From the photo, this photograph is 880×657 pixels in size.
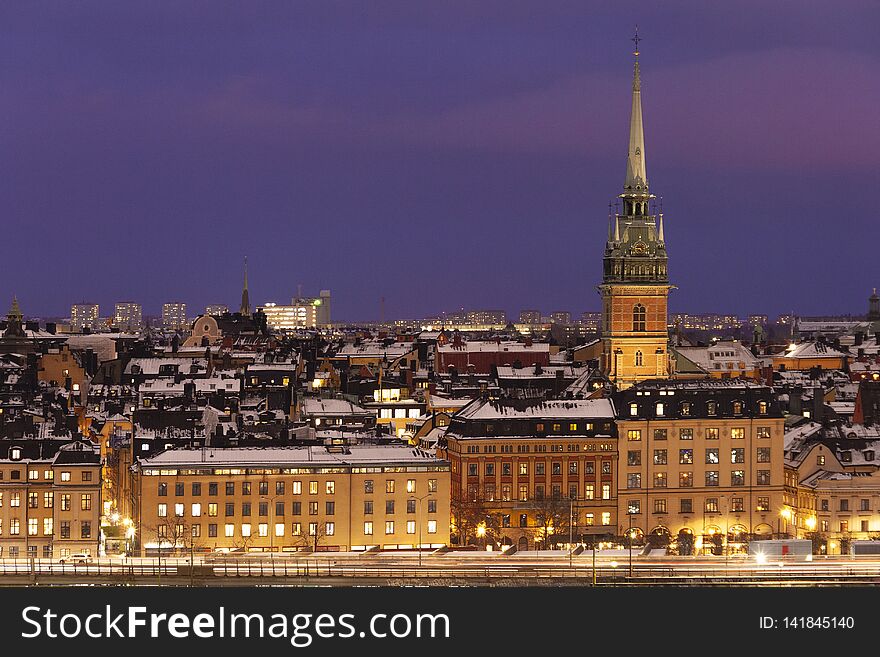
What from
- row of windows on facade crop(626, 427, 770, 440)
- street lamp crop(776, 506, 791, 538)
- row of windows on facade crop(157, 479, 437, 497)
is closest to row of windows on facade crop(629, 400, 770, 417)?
row of windows on facade crop(626, 427, 770, 440)

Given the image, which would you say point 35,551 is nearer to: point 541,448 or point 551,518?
point 551,518

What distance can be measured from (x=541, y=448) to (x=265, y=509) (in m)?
11.8

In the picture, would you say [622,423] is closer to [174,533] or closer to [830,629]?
[174,533]

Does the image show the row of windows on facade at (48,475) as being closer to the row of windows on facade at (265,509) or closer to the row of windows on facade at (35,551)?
the row of windows on facade at (35,551)

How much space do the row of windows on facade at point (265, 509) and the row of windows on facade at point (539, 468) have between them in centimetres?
510

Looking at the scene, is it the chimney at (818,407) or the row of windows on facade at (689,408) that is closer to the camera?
the row of windows on facade at (689,408)

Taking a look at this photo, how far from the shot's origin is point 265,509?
7531 centimetres

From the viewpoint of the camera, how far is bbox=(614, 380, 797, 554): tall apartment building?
81750 mm

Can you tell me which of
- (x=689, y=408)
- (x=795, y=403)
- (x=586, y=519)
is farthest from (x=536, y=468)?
(x=795, y=403)

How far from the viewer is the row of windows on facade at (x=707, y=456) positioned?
8221 cm

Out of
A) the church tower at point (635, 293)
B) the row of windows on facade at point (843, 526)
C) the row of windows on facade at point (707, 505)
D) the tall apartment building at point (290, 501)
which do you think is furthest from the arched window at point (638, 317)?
the tall apartment building at point (290, 501)

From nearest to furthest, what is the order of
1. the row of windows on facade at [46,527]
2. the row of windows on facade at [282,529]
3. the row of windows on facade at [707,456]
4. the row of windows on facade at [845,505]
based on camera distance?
1. the row of windows on facade at [282,529]
2. the row of windows on facade at [46,527]
3. the row of windows on facade at [845,505]
4. the row of windows on facade at [707,456]

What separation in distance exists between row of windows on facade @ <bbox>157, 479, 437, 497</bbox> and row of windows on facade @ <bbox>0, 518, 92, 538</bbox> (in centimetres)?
289

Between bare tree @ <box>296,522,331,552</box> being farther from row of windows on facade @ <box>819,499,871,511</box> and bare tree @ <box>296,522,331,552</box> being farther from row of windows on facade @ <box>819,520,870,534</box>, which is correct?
row of windows on facade @ <box>819,499,871,511</box>
